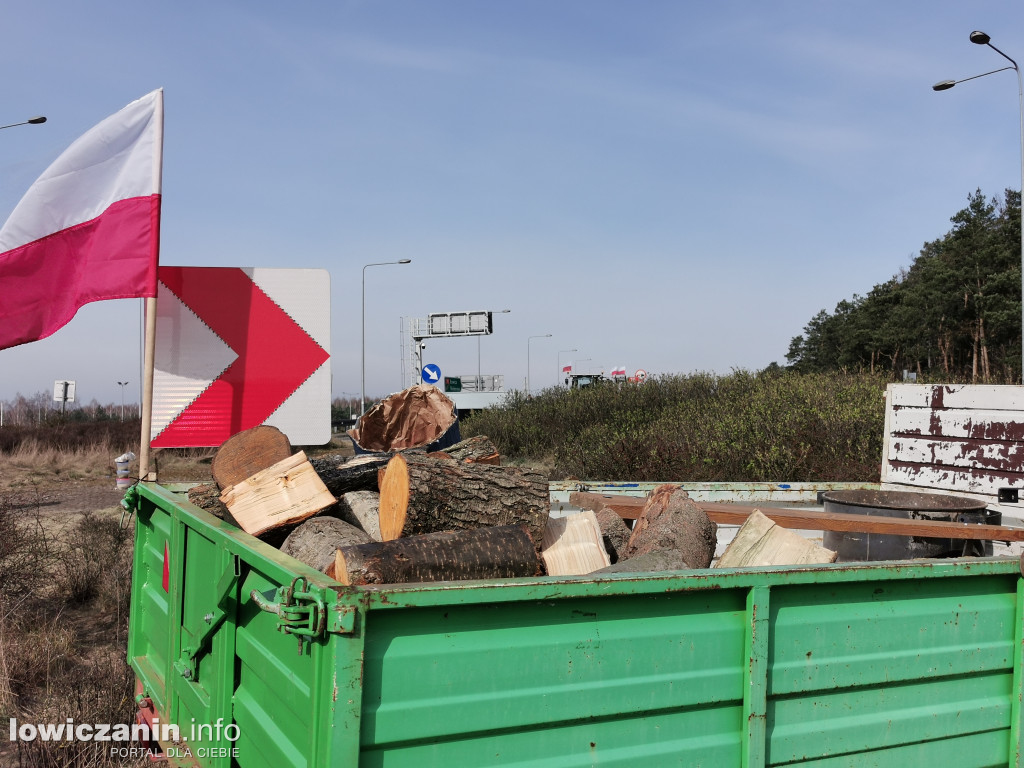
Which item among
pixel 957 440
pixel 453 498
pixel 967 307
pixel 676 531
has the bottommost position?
pixel 676 531

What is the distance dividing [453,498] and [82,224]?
10.2ft

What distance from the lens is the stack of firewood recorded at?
8.96 ft

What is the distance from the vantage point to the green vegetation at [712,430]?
12.6 metres

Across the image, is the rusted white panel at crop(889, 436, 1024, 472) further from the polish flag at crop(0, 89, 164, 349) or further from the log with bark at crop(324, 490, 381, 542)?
the polish flag at crop(0, 89, 164, 349)

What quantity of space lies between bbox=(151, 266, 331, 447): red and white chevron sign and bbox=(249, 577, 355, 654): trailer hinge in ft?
8.14

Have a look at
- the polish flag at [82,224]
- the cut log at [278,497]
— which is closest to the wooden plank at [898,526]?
the cut log at [278,497]

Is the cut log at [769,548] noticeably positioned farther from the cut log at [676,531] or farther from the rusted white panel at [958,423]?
the rusted white panel at [958,423]

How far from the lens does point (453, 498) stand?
3.06 meters

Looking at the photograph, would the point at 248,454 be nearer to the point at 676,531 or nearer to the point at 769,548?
the point at 676,531

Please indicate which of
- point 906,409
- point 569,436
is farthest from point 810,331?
point 906,409

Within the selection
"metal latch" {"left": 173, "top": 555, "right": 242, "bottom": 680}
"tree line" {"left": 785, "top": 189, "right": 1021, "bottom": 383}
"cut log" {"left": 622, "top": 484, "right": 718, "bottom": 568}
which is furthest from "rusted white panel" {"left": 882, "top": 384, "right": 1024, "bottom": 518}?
"tree line" {"left": 785, "top": 189, "right": 1021, "bottom": 383}

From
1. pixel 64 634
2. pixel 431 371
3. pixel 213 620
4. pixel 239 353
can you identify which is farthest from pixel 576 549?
pixel 431 371

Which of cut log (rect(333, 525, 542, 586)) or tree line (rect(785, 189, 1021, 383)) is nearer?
cut log (rect(333, 525, 542, 586))

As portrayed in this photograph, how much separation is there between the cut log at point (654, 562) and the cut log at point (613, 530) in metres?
0.59
